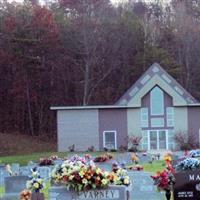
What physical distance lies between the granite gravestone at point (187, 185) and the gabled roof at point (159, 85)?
3323 centimetres

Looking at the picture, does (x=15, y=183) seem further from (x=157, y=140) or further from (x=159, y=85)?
(x=159, y=85)

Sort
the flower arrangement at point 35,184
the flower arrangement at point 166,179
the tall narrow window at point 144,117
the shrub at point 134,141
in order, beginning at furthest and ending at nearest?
the tall narrow window at point 144,117
the shrub at point 134,141
the flower arrangement at point 35,184
the flower arrangement at point 166,179

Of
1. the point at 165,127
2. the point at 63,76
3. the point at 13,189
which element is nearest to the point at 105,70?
the point at 63,76

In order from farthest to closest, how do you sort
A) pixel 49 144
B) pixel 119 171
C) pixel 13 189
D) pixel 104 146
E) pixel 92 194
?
1. pixel 49 144
2. pixel 104 146
3. pixel 13 189
4. pixel 119 171
5. pixel 92 194

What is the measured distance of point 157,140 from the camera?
45.9 m

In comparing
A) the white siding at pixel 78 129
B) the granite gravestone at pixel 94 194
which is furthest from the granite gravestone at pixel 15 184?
the white siding at pixel 78 129

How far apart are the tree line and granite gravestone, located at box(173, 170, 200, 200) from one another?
4049 centimetres

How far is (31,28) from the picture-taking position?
52625 mm

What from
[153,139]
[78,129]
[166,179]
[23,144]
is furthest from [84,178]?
[23,144]

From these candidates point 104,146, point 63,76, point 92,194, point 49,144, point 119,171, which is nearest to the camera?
point 92,194

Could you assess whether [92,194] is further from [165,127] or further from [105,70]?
[105,70]

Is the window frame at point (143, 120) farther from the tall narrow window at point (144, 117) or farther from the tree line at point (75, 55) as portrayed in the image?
the tree line at point (75, 55)

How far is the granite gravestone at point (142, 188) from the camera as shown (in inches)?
588

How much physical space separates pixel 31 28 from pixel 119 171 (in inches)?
1609
